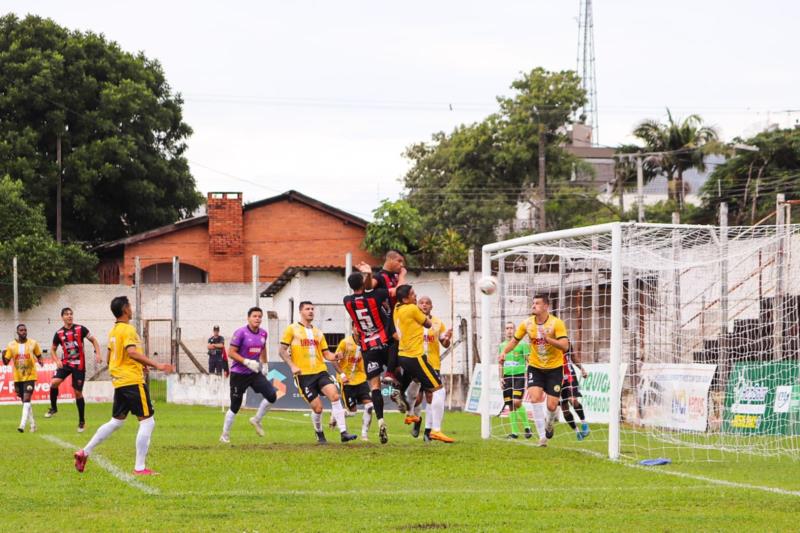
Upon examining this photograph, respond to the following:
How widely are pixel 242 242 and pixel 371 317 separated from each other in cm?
4137

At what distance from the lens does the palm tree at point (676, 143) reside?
63.4 m

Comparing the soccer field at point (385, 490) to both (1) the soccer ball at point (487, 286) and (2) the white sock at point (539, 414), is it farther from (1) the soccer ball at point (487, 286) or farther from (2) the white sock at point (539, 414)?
(1) the soccer ball at point (487, 286)

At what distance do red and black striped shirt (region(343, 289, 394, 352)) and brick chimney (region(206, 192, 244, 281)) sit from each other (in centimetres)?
4067

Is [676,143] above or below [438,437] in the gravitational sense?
above

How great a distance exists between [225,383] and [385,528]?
89.5 feet

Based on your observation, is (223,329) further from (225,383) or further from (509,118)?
(509,118)

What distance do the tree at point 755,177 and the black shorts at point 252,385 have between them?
37.7 m

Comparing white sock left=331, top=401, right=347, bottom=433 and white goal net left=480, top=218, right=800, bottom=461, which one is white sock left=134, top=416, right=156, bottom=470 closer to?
white sock left=331, top=401, right=347, bottom=433

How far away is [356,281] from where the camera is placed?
642 inches

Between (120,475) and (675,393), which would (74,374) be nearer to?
(120,475)

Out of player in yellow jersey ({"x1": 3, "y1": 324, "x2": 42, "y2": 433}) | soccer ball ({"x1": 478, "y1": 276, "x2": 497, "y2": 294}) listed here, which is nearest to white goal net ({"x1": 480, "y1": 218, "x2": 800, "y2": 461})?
soccer ball ({"x1": 478, "y1": 276, "x2": 497, "y2": 294})

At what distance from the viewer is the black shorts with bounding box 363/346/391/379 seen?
667 inches

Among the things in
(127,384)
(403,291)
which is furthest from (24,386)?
(127,384)

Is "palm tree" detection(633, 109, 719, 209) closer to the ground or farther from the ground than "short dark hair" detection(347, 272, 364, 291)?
farther from the ground
